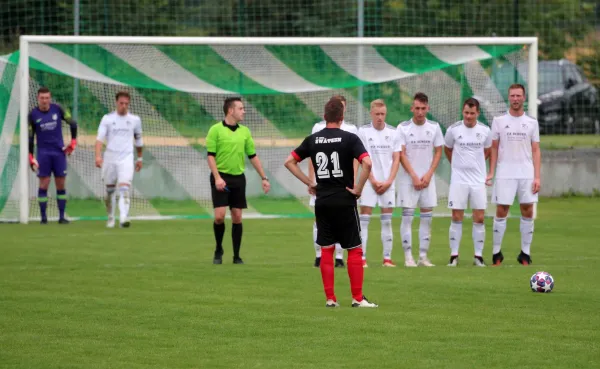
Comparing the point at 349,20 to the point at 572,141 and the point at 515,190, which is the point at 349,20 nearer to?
the point at 572,141

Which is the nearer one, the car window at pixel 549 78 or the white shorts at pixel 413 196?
the white shorts at pixel 413 196

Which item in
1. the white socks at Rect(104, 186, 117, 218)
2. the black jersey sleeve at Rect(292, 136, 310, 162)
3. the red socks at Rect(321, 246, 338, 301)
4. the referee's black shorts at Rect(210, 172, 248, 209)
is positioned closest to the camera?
the red socks at Rect(321, 246, 338, 301)

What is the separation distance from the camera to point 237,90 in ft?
67.3

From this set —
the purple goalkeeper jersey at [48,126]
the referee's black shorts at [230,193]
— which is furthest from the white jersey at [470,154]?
the purple goalkeeper jersey at [48,126]

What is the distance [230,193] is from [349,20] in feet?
42.3

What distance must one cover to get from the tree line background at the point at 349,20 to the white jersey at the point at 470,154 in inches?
436

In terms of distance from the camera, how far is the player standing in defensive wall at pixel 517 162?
1376 cm

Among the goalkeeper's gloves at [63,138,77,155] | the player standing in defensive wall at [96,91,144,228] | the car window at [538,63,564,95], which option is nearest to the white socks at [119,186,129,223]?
the player standing in defensive wall at [96,91,144,228]

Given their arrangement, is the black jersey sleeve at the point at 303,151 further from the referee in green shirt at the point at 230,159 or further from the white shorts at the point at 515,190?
the white shorts at the point at 515,190

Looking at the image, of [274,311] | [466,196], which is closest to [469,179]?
[466,196]

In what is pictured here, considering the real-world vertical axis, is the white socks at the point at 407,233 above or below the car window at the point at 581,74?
below

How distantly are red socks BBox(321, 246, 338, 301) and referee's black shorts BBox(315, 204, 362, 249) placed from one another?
8 centimetres

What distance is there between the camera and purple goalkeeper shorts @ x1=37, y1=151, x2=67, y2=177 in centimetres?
1906

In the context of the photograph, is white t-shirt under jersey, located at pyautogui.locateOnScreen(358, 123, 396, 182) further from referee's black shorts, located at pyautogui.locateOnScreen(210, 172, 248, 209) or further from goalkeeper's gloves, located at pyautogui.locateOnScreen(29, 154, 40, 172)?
goalkeeper's gloves, located at pyautogui.locateOnScreen(29, 154, 40, 172)
